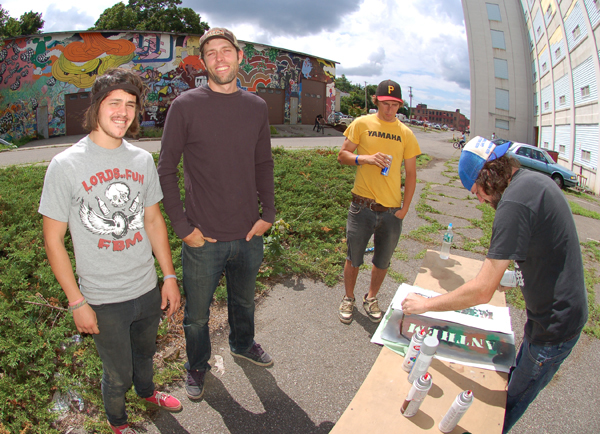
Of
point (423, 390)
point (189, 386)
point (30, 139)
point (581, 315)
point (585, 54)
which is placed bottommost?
point (189, 386)

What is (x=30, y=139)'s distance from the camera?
23.8m

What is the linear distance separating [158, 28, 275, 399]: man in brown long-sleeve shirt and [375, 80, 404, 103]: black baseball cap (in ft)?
4.32

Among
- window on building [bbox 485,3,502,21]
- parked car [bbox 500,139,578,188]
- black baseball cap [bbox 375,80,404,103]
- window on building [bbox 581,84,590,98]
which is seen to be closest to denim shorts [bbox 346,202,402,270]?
black baseball cap [bbox 375,80,404,103]

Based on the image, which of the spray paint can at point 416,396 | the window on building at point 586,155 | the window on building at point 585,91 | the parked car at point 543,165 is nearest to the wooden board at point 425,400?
the spray paint can at point 416,396

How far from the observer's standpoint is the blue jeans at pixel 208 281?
237cm

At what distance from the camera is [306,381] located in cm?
280

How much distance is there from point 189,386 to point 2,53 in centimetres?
3108

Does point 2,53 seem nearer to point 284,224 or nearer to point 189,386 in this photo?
point 284,224

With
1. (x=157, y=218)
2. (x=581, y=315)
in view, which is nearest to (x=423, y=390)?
(x=581, y=315)

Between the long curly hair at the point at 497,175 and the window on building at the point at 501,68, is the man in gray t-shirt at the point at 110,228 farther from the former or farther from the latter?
the window on building at the point at 501,68

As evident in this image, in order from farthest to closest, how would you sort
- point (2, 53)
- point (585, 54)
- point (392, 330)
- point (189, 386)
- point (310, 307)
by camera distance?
point (2, 53) < point (585, 54) < point (310, 307) < point (189, 386) < point (392, 330)

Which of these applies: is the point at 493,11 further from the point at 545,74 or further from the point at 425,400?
the point at 425,400

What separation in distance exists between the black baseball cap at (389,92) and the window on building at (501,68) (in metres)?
38.2

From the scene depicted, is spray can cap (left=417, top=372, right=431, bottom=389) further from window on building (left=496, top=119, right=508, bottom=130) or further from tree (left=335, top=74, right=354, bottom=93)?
tree (left=335, top=74, right=354, bottom=93)
